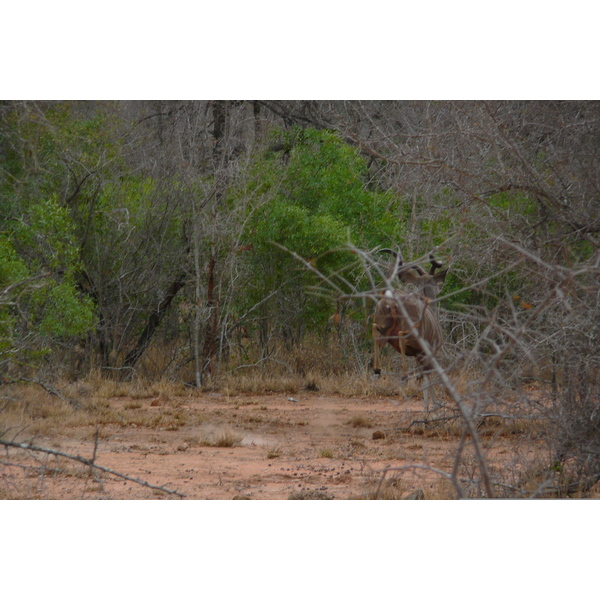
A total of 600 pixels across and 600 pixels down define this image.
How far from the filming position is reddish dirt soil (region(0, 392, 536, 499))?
5.59 m

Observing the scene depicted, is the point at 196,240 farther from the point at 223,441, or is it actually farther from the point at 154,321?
Result: the point at 223,441

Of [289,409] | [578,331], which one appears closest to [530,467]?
[578,331]

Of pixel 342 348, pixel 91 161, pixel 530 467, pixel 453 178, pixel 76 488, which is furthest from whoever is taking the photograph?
pixel 342 348

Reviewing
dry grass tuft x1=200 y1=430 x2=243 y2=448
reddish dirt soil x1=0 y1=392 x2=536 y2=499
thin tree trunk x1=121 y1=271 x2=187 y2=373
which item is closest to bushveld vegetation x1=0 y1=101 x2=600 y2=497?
thin tree trunk x1=121 y1=271 x2=187 y2=373

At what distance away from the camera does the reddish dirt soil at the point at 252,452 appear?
559 centimetres

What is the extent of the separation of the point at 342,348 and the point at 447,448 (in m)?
4.31

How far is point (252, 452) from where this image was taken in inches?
280

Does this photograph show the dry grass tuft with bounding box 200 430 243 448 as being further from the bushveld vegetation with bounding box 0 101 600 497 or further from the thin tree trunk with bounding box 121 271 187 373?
the thin tree trunk with bounding box 121 271 187 373

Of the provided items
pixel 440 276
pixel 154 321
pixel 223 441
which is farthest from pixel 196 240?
pixel 440 276

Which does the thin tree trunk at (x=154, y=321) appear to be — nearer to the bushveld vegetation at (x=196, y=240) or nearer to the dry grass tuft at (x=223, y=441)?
the bushveld vegetation at (x=196, y=240)

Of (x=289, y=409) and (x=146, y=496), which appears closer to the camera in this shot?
(x=146, y=496)

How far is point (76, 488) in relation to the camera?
559cm

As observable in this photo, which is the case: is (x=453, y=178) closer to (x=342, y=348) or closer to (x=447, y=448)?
(x=447, y=448)

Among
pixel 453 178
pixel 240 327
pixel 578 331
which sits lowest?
pixel 240 327
